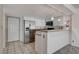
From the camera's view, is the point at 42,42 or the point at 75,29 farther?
the point at 75,29

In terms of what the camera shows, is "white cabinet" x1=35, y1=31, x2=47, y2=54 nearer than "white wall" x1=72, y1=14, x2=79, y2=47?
Yes

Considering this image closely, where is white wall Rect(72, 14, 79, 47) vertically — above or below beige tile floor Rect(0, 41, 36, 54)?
above

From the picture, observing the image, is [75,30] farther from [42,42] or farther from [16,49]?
[16,49]

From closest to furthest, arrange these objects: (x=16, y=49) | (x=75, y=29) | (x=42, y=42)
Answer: (x=42, y=42) < (x=16, y=49) < (x=75, y=29)

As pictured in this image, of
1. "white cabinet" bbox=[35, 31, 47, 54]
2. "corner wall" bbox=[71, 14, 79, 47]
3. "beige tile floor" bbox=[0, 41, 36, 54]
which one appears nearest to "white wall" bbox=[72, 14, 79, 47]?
"corner wall" bbox=[71, 14, 79, 47]

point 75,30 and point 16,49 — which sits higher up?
point 75,30

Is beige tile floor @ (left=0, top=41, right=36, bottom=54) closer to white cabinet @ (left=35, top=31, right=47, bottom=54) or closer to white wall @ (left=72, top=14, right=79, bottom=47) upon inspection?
white cabinet @ (left=35, top=31, right=47, bottom=54)

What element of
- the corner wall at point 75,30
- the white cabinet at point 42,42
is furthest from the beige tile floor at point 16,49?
the corner wall at point 75,30

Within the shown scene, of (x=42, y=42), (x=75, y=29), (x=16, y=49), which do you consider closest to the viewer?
(x=42, y=42)

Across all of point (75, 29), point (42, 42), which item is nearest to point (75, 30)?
point (75, 29)
